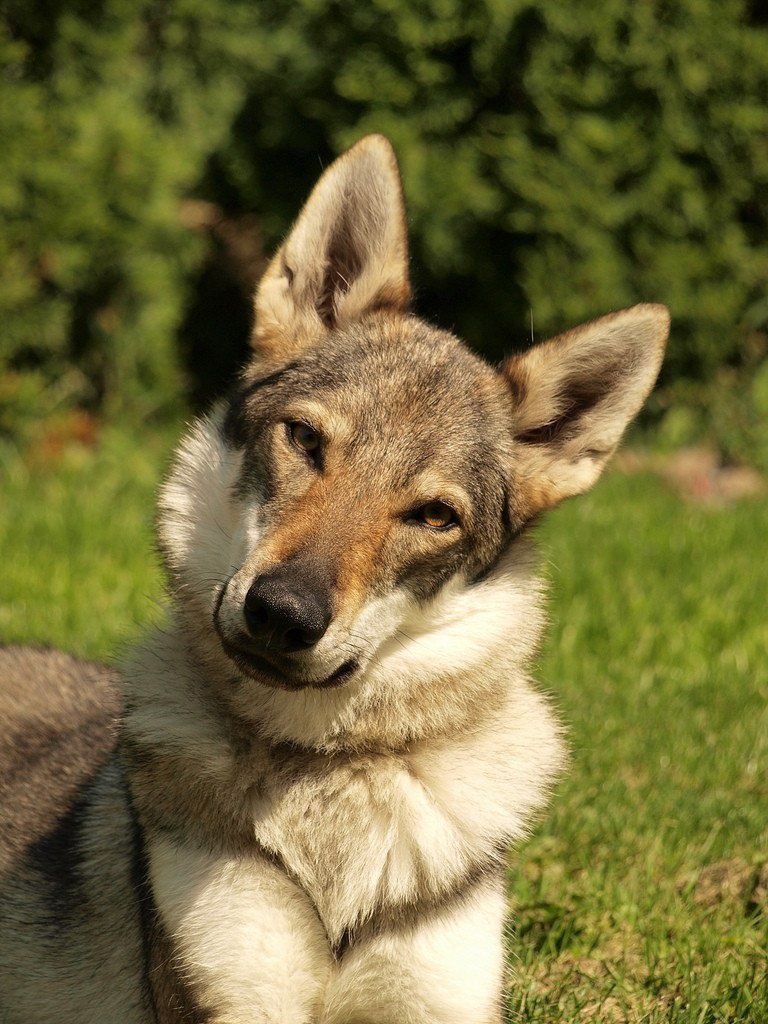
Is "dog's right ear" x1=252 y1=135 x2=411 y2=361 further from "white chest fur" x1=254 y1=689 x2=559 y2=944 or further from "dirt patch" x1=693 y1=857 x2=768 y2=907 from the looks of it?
"dirt patch" x1=693 y1=857 x2=768 y2=907

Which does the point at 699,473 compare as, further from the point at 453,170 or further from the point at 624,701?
the point at 624,701

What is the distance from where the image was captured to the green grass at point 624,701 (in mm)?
3725

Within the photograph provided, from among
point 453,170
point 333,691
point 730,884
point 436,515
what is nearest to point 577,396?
point 436,515

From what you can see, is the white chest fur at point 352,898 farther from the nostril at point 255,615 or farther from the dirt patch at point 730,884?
the dirt patch at point 730,884

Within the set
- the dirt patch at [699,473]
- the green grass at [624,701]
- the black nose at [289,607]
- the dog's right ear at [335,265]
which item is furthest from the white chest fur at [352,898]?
the dirt patch at [699,473]

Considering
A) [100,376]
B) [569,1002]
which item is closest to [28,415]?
[100,376]

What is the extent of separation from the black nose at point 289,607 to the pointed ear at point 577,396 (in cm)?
86

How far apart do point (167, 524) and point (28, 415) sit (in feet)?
16.6

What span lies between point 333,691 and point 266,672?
10.8 inches

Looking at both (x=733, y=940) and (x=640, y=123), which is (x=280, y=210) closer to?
(x=640, y=123)

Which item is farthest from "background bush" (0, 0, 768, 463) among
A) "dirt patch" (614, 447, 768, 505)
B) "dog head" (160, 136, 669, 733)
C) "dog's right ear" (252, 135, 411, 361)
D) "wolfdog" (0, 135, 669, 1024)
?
"wolfdog" (0, 135, 669, 1024)

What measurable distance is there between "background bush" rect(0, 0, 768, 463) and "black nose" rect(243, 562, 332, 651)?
5.53 m

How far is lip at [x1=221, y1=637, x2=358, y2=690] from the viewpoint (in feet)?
9.89

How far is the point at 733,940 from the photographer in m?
3.80
